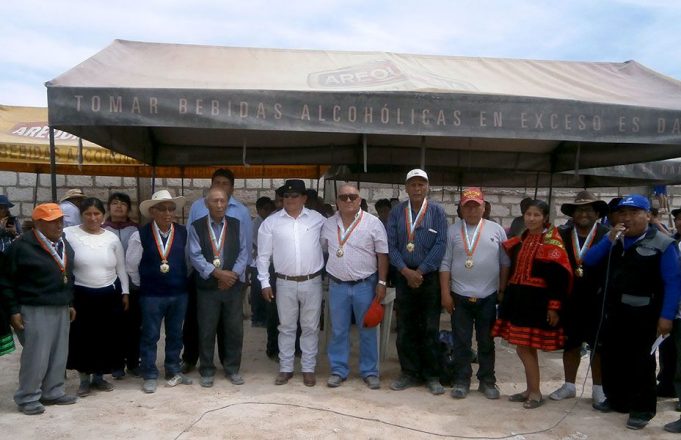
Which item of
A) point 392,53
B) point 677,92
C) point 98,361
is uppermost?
point 392,53

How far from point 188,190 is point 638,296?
31.4 ft

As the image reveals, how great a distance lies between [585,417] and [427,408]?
122 cm

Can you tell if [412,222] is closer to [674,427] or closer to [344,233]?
[344,233]

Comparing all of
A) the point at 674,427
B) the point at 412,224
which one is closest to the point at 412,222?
the point at 412,224

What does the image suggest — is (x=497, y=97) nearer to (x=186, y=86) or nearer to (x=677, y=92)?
(x=677, y=92)

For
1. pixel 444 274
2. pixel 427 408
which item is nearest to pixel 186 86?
pixel 444 274

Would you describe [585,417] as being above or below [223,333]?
below

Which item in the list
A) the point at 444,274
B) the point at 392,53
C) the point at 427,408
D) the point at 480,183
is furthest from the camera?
the point at 480,183

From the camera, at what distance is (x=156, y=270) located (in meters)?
5.01

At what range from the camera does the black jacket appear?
4395 mm

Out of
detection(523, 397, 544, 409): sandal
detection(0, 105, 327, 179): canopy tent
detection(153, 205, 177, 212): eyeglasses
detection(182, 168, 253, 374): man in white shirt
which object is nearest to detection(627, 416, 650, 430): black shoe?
detection(523, 397, 544, 409): sandal

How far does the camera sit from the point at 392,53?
260 inches

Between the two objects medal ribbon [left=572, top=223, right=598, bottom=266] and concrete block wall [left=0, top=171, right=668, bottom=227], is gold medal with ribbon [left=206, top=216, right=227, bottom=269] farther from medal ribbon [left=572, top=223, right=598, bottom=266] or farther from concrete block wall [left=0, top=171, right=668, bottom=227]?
concrete block wall [left=0, top=171, right=668, bottom=227]

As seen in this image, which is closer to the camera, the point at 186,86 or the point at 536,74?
the point at 186,86
